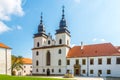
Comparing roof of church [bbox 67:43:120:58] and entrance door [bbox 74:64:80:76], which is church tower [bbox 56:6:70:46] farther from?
entrance door [bbox 74:64:80:76]

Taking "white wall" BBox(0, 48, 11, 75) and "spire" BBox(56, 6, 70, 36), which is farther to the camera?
"spire" BBox(56, 6, 70, 36)

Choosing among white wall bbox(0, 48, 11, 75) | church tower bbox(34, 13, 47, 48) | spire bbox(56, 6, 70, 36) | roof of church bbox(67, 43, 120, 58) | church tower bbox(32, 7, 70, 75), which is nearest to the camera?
white wall bbox(0, 48, 11, 75)

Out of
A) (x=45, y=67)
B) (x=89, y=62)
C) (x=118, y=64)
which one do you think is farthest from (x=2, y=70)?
(x=118, y=64)

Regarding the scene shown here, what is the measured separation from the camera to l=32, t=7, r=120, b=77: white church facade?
133 feet

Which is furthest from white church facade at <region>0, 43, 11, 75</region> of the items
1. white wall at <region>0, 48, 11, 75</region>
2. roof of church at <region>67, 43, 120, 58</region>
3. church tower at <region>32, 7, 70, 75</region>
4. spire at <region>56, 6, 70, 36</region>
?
roof of church at <region>67, 43, 120, 58</region>

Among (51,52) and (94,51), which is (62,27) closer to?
(51,52)

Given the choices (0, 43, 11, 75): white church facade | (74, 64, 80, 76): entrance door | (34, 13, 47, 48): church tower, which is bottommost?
(74, 64, 80, 76): entrance door

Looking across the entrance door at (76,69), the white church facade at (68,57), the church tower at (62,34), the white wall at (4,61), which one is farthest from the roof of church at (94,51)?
the white wall at (4,61)

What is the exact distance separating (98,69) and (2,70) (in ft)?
69.7

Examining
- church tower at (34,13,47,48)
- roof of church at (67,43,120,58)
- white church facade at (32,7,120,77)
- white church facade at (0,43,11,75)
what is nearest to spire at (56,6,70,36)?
white church facade at (32,7,120,77)

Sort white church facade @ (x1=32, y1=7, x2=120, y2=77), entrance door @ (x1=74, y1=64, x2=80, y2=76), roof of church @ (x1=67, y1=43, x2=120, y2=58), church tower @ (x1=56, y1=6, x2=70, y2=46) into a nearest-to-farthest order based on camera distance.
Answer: white church facade @ (x1=32, y1=7, x2=120, y2=77) < roof of church @ (x1=67, y1=43, x2=120, y2=58) < entrance door @ (x1=74, y1=64, x2=80, y2=76) < church tower @ (x1=56, y1=6, x2=70, y2=46)

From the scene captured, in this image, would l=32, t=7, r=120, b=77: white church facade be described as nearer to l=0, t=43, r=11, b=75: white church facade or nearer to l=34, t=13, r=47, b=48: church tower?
l=34, t=13, r=47, b=48: church tower

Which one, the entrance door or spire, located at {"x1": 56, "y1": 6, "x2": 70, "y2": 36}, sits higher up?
spire, located at {"x1": 56, "y1": 6, "x2": 70, "y2": 36}

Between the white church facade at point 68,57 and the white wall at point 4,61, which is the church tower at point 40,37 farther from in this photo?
the white wall at point 4,61
